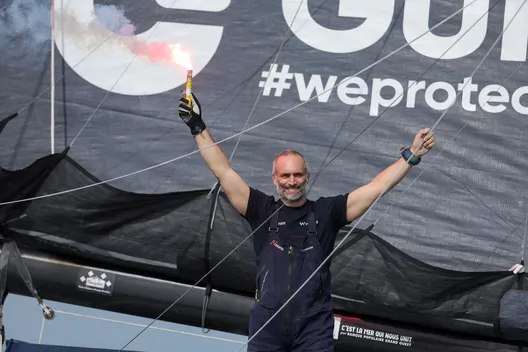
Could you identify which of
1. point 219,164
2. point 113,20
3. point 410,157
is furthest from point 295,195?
point 113,20

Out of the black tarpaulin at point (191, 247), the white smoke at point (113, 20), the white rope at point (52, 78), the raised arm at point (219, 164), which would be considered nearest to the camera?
the raised arm at point (219, 164)

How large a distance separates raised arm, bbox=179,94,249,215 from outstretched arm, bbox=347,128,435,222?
420 mm

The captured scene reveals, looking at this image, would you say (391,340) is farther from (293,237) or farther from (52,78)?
(52,78)

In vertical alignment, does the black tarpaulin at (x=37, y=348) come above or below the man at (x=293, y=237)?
above

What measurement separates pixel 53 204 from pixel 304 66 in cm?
153

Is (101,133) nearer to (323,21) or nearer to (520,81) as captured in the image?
(323,21)

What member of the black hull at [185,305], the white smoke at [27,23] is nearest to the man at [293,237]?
the black hull at [185,305]

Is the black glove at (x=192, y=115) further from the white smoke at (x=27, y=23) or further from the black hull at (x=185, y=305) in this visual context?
the white smoke at (x=27, y=23)

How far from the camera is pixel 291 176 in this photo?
3.61 meters

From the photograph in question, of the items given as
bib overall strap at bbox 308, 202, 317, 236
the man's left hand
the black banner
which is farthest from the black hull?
the man's left hand

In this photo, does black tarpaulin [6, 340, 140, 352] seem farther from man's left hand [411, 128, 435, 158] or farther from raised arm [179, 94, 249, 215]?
man's left hand [411, 128, 435, 158]

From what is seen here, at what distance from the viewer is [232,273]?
494 cm

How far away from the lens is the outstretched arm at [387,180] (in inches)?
143

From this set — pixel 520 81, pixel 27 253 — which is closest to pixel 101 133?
pixel 27 253
